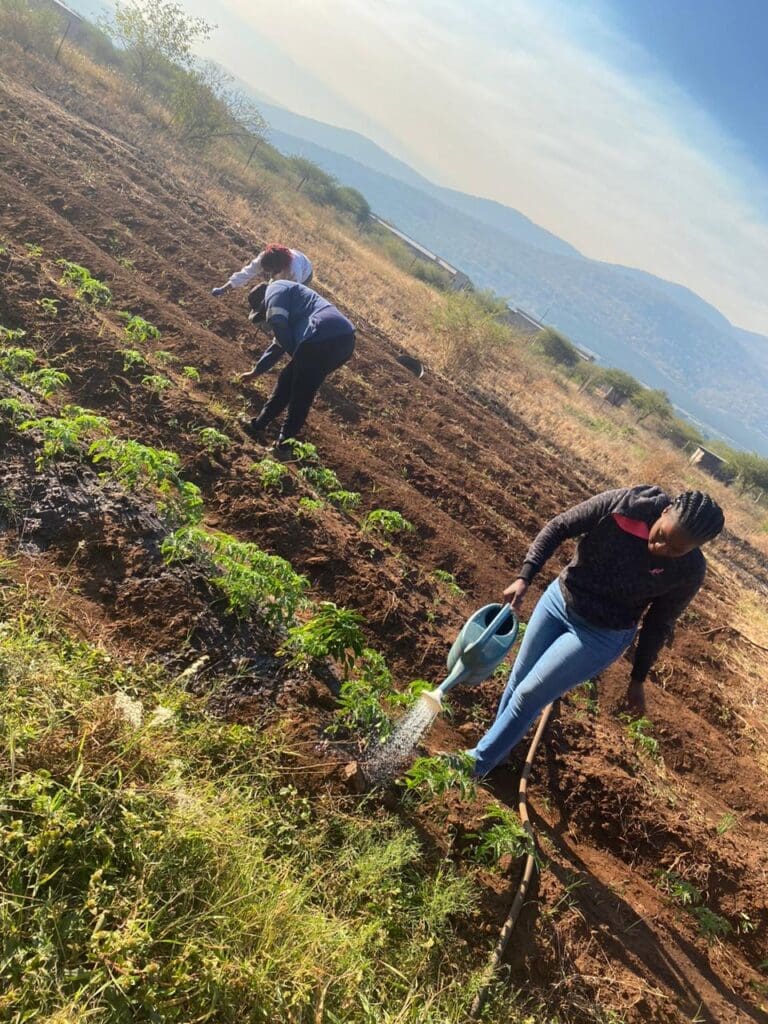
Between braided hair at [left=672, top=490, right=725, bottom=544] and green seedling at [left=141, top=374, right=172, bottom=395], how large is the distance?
4070 mm

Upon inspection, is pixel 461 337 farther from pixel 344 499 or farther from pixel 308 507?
pixel 308 507

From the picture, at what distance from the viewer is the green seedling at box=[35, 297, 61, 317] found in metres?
5.27

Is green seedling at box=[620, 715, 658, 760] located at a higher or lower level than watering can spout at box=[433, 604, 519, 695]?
lower

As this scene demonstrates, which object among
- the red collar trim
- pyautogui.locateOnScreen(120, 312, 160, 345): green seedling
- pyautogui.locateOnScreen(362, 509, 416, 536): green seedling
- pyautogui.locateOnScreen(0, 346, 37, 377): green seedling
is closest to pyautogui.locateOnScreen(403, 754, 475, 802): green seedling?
the red collar trim

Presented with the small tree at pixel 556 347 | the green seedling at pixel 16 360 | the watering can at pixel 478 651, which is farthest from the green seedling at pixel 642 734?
the small tree at pixel 556 347

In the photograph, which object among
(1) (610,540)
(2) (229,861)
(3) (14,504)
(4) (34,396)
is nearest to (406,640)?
(1) (610,540)

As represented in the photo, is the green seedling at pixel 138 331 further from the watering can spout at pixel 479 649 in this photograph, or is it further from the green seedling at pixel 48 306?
the watering can spout at pixel 479 649

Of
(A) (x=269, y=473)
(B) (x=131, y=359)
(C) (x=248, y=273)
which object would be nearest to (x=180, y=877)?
(A) (x=269, y=473)

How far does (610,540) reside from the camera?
101 inches

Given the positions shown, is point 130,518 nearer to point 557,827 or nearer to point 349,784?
point 349,784

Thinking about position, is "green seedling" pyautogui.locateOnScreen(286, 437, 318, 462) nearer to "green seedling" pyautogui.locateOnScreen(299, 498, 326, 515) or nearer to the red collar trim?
"green seedling" pyautogui.locateOnScreen(299, 498, 326, 515)

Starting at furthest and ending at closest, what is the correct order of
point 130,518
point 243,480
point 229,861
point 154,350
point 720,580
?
point 720,580, point 154,350, point 243,480, point 130,518, point 229,861

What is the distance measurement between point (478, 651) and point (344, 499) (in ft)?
9.59

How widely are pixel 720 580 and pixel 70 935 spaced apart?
11.5 m
